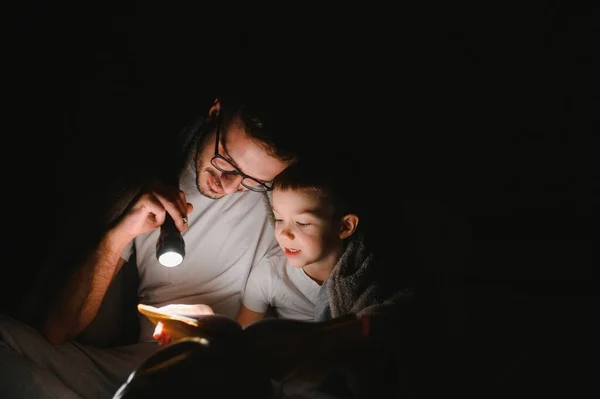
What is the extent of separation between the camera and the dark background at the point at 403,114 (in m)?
1.65

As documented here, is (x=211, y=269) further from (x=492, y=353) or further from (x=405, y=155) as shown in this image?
(x=492, y=353)

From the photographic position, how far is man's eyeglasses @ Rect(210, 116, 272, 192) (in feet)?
4.92

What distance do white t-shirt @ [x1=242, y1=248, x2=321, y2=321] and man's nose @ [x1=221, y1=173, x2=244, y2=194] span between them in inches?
13.7

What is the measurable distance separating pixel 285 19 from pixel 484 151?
963 millimetres

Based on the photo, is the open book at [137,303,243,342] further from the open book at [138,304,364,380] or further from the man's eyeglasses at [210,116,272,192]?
the man's eyeglasses at [210,116,272,192]

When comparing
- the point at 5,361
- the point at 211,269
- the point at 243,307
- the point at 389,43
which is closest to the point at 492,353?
the point at 243,307

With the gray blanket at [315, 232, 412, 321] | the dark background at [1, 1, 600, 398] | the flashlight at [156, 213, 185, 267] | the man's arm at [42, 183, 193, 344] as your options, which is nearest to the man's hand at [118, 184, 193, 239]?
the man's arm at [42, 183, 193, 344]

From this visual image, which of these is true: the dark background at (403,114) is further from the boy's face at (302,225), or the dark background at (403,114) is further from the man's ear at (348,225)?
the boy's face at (302,225)

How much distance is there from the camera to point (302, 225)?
146cm

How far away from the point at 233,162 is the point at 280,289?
0.52m

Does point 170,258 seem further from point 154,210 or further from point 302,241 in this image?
point 302,241

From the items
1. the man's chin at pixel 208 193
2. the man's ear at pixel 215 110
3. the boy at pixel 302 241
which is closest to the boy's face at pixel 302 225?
the boy at pixel 302 241

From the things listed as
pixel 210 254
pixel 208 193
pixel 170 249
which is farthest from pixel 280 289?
pixel 170 249

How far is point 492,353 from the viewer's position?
1495 mm
